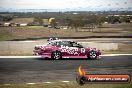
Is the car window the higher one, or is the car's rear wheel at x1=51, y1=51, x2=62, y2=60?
→ the car window

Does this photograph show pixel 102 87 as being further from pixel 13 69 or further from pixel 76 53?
pixel 76 53

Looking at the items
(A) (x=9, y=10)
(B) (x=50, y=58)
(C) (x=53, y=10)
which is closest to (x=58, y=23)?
(C) (x=53, y=10)

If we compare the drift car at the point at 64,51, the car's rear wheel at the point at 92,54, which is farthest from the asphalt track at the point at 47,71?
the car's rear wheel at the point at 92,54

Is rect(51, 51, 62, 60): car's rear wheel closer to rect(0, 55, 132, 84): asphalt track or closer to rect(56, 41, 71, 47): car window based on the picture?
rect(56, 41, 71, 47): car window

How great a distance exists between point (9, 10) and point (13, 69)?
15.7 ft

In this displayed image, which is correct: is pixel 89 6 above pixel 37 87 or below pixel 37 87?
above

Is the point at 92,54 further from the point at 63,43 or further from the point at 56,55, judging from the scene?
the point at 56,55

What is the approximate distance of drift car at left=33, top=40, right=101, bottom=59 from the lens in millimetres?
20500

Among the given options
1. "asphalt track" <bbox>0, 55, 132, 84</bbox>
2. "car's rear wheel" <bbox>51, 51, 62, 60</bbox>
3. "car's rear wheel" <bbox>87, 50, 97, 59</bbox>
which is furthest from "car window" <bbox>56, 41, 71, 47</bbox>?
"asphalt track" <bbox>0, 55, 132, 84</bbox>

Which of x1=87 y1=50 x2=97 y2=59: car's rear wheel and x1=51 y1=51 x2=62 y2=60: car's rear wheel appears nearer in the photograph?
x1=51 y1=51 x2=62 y2=60: car's rear wheel

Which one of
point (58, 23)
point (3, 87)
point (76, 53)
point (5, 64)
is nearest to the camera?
point (3, 87)

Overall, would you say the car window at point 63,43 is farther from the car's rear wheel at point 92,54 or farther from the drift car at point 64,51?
the car's rear wheel at point 92,54

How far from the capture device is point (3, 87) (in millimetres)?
12102

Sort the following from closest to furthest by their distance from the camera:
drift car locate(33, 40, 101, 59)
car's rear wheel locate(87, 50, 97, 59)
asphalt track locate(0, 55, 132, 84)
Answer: asphalt track locate(0, 55, 132, 84) → drift car locate(33, 40, 101, 59) → car's rear wheel locate(87, 50, 97, 59)
